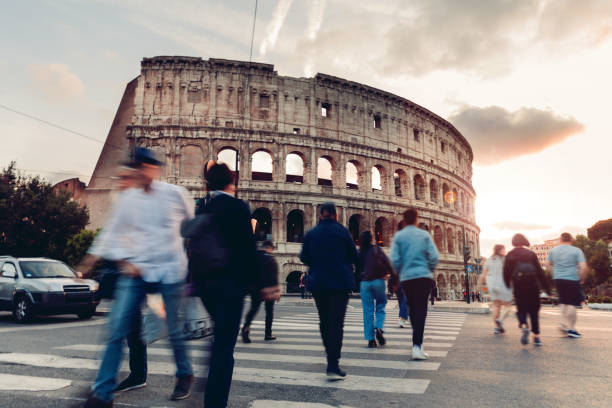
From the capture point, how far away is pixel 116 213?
3.13 metres

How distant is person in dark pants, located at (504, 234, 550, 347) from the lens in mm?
6609

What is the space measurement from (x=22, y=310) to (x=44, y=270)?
1.23 m

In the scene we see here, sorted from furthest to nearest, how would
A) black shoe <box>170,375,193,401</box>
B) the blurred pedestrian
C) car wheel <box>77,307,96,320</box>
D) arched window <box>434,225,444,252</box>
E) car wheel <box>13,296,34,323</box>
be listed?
arched window <box>434,225,444,252</box> < car wheel <box>77,307,96,320</box> < car wheel <box>13,296,34,323</box> < black shoe <box>170,375,193,401</box> < the blurred pedestrian

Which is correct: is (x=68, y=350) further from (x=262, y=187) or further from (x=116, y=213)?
(x=262, y=187)

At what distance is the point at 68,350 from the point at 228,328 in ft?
14.0

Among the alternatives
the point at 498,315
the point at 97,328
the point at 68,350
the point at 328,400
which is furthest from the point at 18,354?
the point at 498,315

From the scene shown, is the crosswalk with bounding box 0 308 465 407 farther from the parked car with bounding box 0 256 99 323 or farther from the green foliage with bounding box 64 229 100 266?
the green foliage with bounding box 64 229 100 266

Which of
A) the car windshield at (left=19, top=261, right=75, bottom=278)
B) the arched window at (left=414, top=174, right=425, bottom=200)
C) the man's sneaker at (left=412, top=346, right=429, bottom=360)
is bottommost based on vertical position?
the man's sneaker at (left=412, top=346, right=429, bottom=360)

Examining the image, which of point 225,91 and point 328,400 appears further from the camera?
point 225,91

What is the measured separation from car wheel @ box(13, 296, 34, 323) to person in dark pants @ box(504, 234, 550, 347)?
1015cm

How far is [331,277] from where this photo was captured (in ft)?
14.2

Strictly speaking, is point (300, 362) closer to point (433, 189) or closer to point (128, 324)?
point (128, 324)

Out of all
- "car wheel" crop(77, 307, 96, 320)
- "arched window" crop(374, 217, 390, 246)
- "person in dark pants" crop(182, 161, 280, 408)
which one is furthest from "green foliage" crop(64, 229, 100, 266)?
"person in dark pants" crop(182, 161, 280, 408)

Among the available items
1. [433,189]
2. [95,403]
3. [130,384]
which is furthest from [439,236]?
[95,403]
